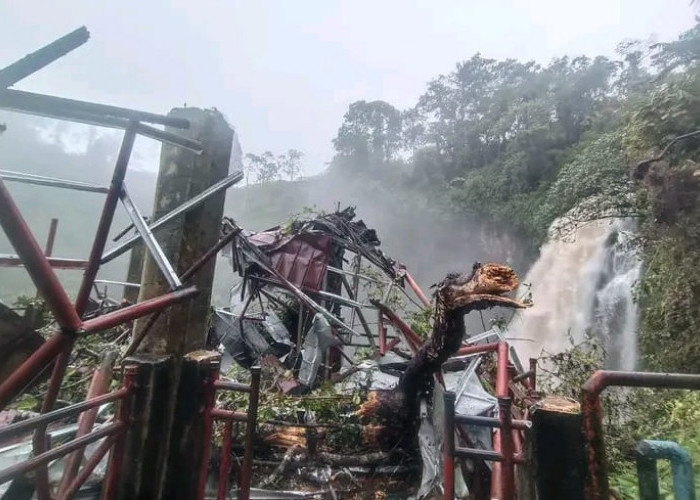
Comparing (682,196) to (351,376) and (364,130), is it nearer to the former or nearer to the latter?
(351,376)

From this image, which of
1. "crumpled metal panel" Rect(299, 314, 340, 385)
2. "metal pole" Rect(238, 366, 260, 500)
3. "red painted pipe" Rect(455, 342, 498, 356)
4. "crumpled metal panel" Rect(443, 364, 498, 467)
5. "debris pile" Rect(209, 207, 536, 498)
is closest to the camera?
"metal pole" Rect(238, 366, 260, 500)

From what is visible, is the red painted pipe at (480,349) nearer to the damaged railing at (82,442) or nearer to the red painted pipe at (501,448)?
the red painted pipe at (501,448)

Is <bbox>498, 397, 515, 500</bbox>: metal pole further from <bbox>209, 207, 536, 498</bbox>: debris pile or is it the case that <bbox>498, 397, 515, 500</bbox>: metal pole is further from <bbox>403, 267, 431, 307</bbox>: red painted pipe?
<bbox>403, 267, 431, 307</bbox>: red painted pipe

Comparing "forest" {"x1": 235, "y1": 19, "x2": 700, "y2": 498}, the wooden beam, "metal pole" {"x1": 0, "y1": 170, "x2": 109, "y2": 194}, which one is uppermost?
"forest" {"x1": 235, "y1": 19, "x2": 700, "y2": 498}

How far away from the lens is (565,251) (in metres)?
17.0

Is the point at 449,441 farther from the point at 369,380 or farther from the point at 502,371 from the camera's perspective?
the point at 369,380

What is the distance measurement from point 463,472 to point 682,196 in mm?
6583

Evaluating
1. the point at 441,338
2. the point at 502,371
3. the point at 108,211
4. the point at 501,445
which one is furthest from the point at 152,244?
the point at 502,371

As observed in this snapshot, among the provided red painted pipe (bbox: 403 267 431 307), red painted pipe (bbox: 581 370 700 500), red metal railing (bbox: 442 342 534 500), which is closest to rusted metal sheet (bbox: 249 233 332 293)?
red painted pipe (bbox: 403 267 431 307)

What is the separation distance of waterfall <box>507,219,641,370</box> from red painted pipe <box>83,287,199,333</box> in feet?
43.7

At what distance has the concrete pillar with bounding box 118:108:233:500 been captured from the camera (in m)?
2.44

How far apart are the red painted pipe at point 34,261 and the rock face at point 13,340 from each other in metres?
0.51

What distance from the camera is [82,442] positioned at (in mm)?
1840

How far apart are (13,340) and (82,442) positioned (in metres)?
0.57
